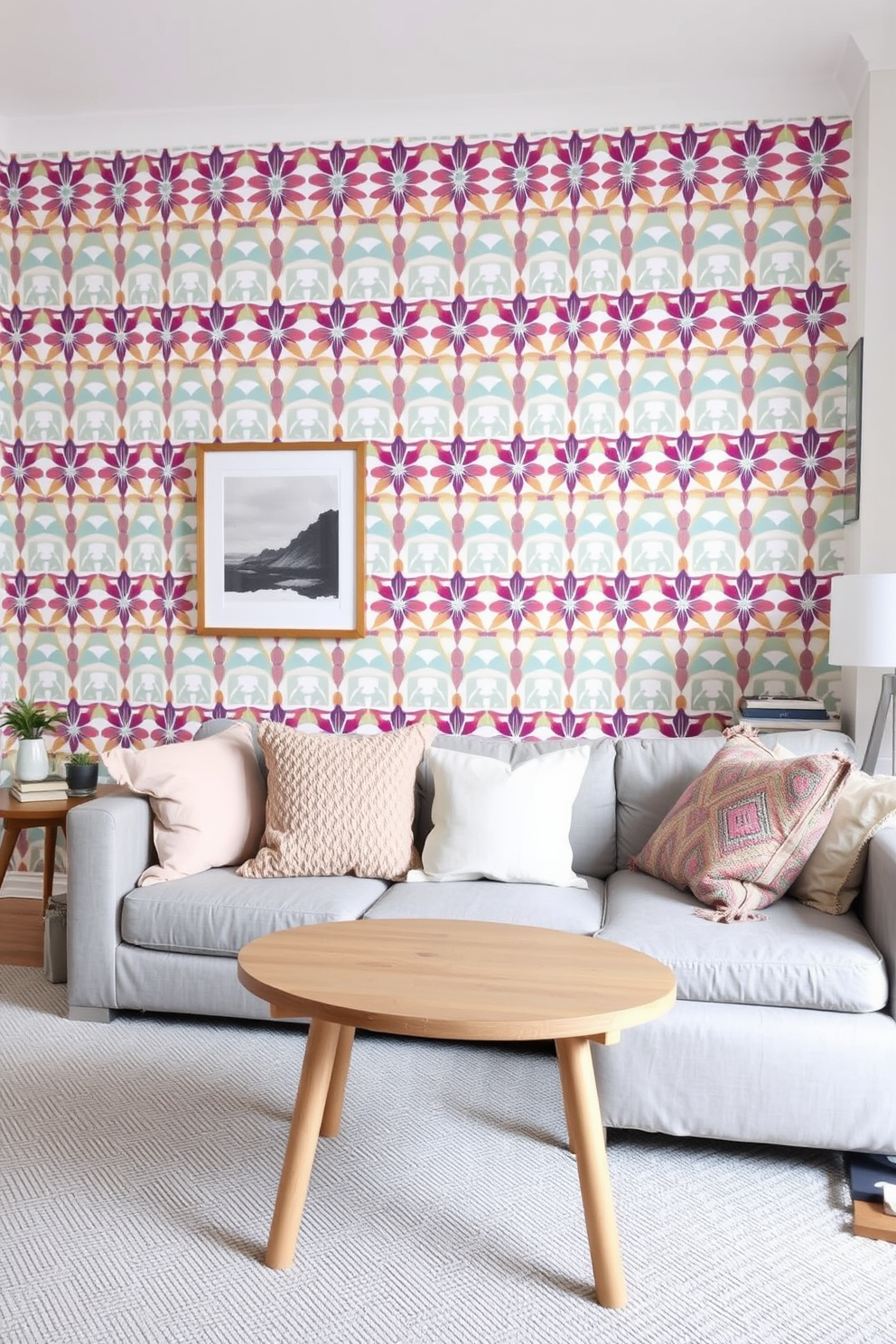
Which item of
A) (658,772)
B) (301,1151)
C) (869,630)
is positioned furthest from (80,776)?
(869,630)

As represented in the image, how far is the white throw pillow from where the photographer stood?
3082mm

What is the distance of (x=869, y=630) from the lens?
2988 mm

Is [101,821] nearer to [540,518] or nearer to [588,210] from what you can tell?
[540,518]

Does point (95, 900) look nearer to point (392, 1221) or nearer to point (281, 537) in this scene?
point (392, 1221)

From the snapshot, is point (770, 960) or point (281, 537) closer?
point (770, 960)

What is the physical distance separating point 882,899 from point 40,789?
2.59 metres

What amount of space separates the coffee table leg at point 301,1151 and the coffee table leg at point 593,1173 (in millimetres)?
413

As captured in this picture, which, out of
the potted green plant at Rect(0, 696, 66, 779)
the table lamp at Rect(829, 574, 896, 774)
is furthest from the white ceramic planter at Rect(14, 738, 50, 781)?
the table lamp at Rect(829, 574, 896, 774)

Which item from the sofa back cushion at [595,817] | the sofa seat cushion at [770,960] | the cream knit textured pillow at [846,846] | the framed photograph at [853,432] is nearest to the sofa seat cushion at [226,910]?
the sofa back cushion at [595,817]

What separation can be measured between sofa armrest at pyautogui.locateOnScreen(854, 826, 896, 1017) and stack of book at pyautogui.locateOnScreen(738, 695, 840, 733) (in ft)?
2.97

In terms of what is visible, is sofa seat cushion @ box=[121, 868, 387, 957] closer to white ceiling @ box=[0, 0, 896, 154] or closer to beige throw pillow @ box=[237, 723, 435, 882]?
beige throw pillow @ box=[237, 723, 435, 882]

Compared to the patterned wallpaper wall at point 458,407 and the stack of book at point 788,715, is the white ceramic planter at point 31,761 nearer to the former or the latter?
the patterned wallpaper wall at point 458,407

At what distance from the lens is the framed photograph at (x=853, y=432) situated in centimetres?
348

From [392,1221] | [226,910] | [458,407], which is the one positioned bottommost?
[392,1221]
